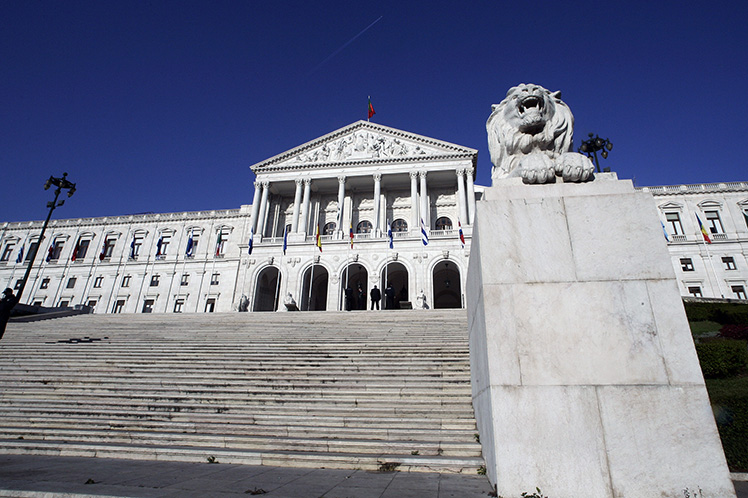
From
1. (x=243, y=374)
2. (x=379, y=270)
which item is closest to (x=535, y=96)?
(x=243, y=374)

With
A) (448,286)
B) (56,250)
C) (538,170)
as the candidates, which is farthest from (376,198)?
(56,250)

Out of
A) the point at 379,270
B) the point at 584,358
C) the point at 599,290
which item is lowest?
the point at 584,358

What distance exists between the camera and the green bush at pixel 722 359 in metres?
8.43

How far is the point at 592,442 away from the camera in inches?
117

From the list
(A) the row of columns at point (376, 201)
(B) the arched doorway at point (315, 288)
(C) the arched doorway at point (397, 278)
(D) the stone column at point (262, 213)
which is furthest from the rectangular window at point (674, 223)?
(D) the stone column at point (262, 213)

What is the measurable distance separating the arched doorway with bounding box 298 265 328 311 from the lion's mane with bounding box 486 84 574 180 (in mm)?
27005

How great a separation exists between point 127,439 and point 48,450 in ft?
3.26

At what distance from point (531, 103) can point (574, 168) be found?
40.7 inches

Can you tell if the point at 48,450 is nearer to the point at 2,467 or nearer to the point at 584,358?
the point at 2,467

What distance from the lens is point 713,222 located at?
113ft

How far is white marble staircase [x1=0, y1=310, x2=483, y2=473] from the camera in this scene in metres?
5.39

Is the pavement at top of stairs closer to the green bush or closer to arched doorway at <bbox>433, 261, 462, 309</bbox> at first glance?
the green bush

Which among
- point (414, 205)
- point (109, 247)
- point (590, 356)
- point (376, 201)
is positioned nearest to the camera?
point (590, 356)

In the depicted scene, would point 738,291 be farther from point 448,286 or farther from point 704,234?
point 448,286
